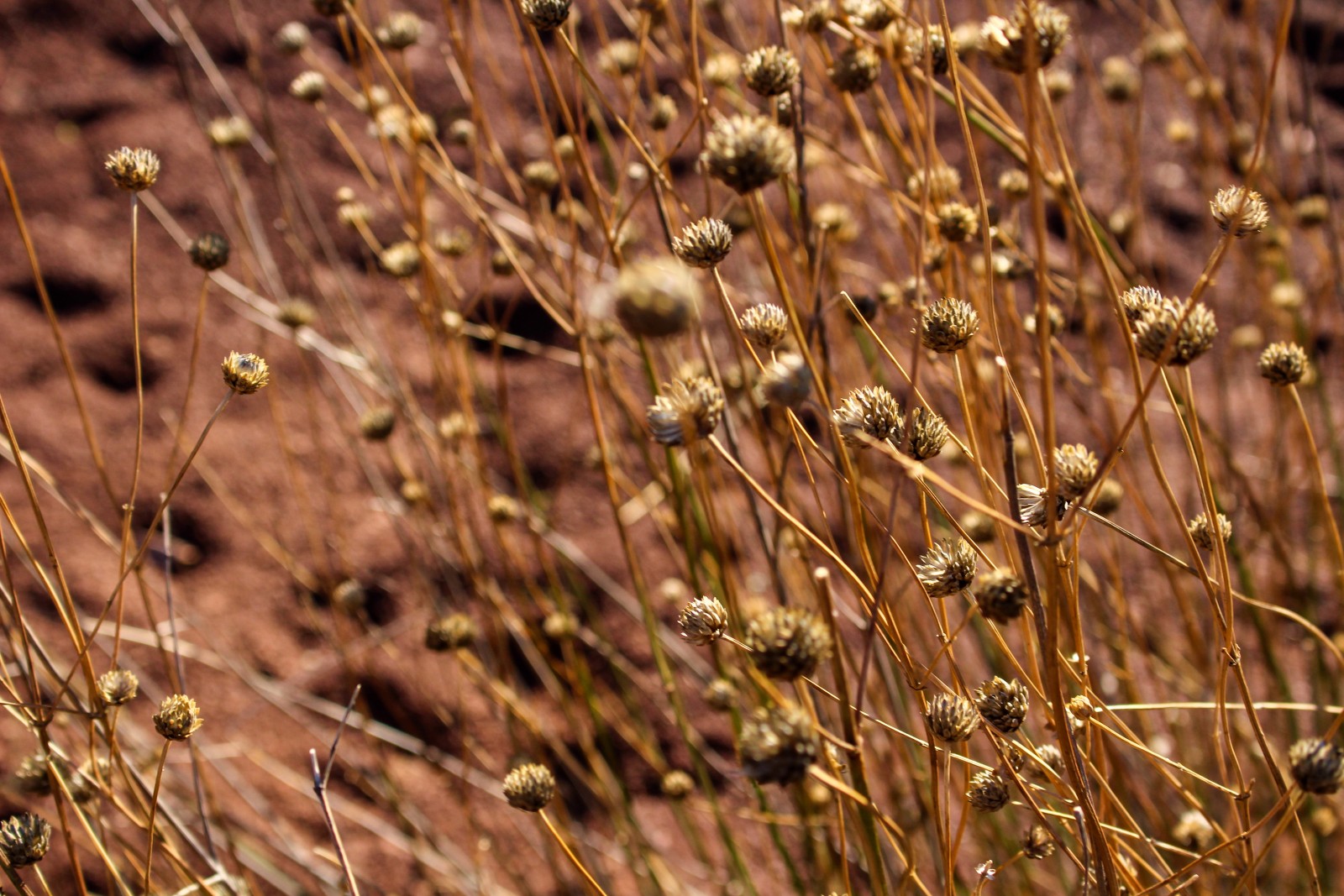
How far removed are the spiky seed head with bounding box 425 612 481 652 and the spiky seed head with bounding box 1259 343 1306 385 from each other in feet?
2.56

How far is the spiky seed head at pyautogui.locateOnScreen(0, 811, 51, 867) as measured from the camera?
647 mm

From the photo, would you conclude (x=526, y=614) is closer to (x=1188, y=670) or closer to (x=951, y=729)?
(x=951, y=729)

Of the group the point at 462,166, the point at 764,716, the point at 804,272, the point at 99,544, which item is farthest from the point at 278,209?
the point at 764,716

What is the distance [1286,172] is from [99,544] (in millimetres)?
2315

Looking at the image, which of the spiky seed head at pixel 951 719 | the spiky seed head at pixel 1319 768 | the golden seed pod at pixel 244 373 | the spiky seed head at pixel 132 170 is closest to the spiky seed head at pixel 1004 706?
the spiky seed head at pixel 951 719

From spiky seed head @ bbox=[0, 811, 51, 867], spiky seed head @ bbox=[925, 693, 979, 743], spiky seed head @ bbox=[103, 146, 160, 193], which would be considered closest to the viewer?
spiky seed head @ bbox=[925, 693, 979, 743]

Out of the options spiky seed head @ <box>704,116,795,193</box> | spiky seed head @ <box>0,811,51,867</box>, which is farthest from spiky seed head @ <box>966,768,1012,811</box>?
spiky seed head @ <box>0,811,51,867</box>

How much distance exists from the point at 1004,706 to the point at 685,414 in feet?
0.85

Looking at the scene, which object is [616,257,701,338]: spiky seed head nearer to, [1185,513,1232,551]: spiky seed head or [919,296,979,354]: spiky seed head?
[919,296,979,354]: spiky seed head

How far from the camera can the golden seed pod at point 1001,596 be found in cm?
49

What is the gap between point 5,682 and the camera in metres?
0.66

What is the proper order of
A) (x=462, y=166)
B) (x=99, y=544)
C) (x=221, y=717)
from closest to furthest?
(x=221, y=717), (x=99, y=544), (x=462, y=166)

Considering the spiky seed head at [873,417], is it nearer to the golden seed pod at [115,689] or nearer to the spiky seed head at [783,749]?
the spiky seed head at [783,749]

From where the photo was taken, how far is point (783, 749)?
1.51 feet
